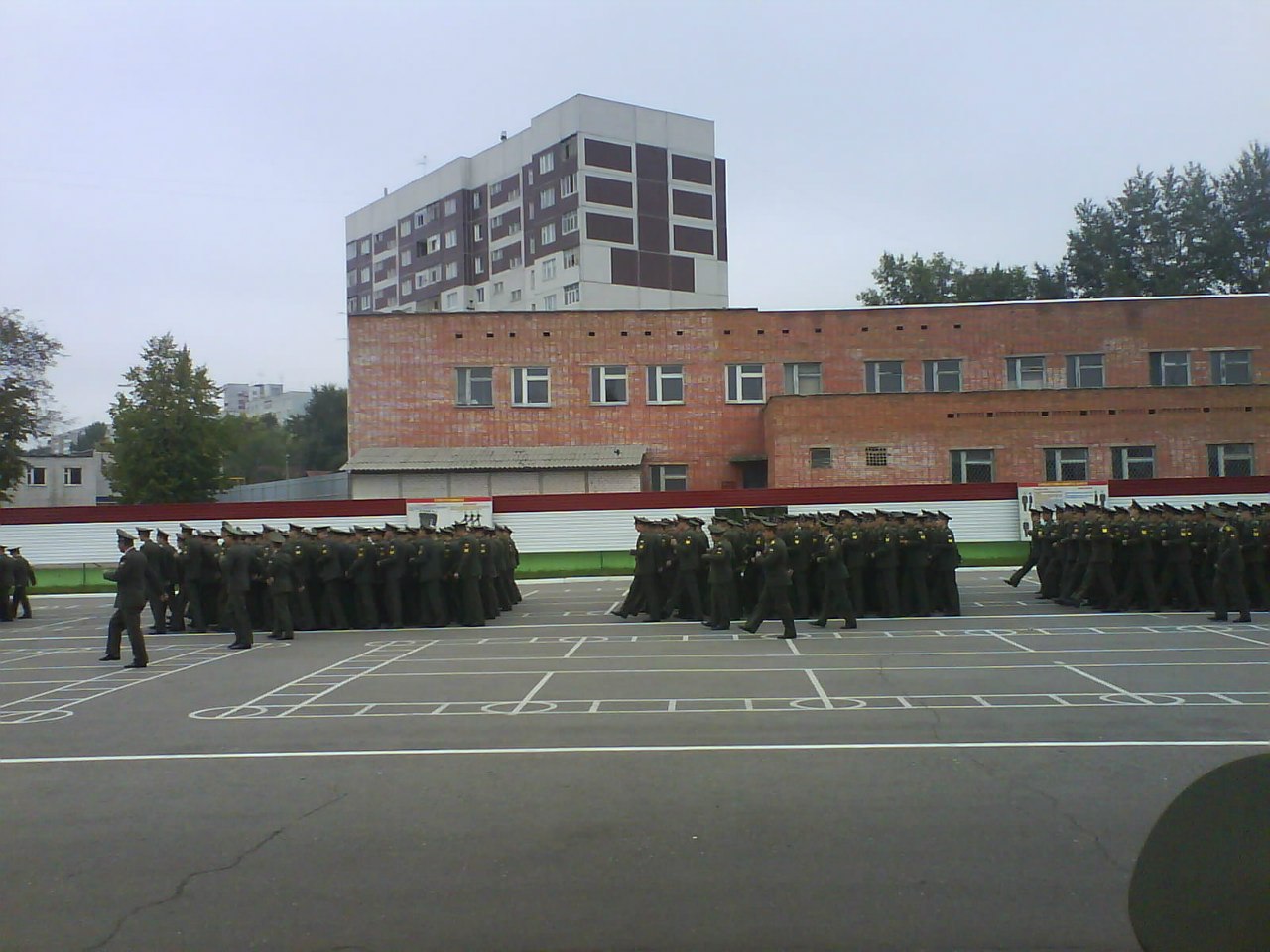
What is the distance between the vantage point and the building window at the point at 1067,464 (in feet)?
131

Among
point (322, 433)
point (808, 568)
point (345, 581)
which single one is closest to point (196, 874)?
point (345, 581)

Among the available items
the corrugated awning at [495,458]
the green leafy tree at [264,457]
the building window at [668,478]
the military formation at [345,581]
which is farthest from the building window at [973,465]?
the green leafy tree at [264,457]

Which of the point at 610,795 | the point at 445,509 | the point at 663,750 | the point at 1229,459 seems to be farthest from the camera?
the point at 1229,459

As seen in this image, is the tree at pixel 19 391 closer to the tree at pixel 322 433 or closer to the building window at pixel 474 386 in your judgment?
the building window at pixel 474 386

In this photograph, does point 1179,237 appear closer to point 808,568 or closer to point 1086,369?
point 1086,369

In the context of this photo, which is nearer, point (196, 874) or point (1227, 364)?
point (196, 874)

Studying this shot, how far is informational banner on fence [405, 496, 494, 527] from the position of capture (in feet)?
115

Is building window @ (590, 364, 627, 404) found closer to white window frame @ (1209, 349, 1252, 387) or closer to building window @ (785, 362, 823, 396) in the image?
building window @ (785, 362, 823, 396)

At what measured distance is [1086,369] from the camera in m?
43.1

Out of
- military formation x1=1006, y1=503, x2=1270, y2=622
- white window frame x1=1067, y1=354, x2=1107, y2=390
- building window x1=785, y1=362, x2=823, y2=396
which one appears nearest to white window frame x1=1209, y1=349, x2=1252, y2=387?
white window frame x1=1067, y1=354, x2=1107, y2=390

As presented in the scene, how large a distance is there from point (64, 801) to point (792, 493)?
1147 inches

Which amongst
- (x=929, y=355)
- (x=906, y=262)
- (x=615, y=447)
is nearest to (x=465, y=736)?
(x=615, y=447)

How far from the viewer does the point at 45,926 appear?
555 centimetres

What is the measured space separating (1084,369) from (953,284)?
1245 inches
